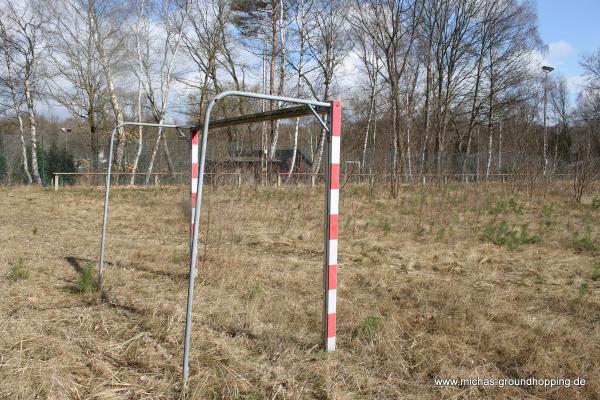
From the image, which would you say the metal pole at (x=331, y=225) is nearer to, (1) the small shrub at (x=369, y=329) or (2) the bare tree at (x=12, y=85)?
(1) the small shrub at (x=369, y=329)

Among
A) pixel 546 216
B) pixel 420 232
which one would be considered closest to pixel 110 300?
pixel 420 232

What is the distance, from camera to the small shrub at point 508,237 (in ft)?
24.9

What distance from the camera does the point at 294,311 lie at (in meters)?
4.38

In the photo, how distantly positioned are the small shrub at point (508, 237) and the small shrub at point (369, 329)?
14.5 ft

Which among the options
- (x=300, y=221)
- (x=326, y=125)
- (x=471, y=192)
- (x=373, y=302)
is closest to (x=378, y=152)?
(x=471, y=192)

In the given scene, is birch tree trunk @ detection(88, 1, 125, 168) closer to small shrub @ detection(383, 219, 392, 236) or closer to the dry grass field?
the dry grass field

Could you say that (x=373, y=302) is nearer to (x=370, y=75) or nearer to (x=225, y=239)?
(x=225, y=239)

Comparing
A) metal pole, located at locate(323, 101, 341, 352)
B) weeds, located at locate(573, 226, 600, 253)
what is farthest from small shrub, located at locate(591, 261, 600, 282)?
metal pole, located at locate(323, 101, 341, 352)

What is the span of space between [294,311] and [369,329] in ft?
3.04

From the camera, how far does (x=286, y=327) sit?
12.9 feet

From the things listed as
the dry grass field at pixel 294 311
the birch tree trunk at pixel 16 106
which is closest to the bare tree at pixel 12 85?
the birch tree trunk at pixel 16 106

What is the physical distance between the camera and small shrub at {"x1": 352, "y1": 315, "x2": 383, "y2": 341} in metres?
3.64

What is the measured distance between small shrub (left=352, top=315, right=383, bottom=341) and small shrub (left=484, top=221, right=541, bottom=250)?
4413 mm

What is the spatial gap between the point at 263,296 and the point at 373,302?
1089 millimetres
